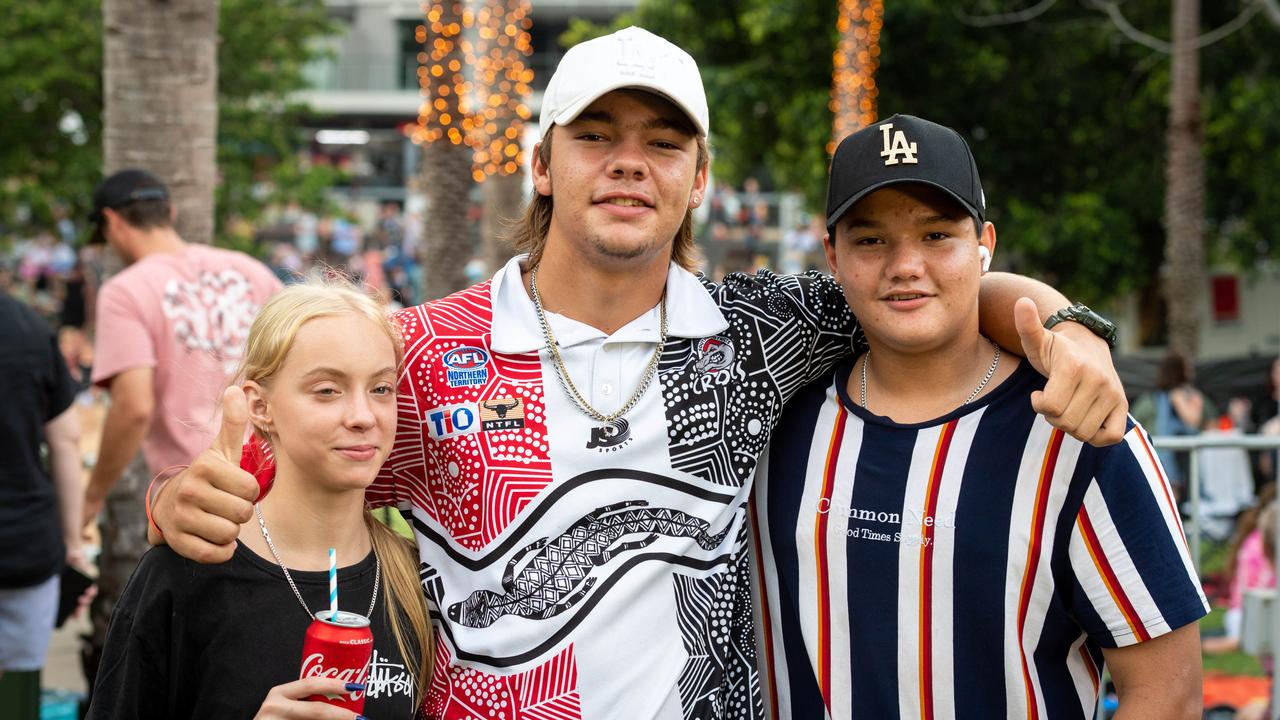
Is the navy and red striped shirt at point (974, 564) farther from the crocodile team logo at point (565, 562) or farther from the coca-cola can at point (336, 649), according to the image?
the coca-cola can at point (336, 649)

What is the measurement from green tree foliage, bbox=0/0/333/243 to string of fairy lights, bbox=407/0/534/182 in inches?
242

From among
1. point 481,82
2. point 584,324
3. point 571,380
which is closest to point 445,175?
point 481,82

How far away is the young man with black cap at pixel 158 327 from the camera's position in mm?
5422

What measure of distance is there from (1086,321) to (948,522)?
52 centimetres

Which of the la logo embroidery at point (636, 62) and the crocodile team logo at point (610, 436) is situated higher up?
the la logo embroidery at point (636, 62)

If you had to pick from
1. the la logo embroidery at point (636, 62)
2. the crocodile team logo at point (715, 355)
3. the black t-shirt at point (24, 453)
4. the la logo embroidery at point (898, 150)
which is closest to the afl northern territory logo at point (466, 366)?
the crocodile team logo at point (715, 355)

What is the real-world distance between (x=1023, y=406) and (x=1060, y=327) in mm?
186

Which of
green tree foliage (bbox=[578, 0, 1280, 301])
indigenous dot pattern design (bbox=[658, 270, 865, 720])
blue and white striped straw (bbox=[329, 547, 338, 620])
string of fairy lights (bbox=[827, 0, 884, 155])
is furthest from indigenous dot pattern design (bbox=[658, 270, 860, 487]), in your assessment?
green tree foliage (bbox=[578, 0, 1280, 301])

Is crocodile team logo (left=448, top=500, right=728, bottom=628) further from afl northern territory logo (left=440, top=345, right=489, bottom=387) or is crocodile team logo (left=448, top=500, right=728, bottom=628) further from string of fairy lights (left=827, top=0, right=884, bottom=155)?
string of fairy lights (left=827, top=0, right=884, bottom=155)

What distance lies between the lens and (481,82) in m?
15.6

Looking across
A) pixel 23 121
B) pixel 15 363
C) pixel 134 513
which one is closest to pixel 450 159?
pixel 134 513

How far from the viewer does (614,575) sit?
8.82 feet

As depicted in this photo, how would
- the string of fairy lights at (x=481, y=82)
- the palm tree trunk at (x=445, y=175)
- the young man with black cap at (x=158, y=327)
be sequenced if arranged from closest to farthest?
the young man with black cap at (x=158, y=327), the string of fairy lights at (x=481, y=82), the palm tree trunk at (x=445, y=175)

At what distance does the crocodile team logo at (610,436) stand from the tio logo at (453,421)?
0.84 ft
